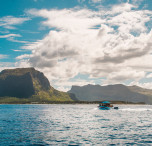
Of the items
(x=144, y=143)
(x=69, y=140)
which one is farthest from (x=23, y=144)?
(x=144, y=143)

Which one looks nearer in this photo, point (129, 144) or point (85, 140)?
point (129, 144)

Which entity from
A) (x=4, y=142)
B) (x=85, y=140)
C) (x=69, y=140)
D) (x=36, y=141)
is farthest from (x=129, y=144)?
(x=4, y=142)

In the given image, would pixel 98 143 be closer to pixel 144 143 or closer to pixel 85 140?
pixel 85 140

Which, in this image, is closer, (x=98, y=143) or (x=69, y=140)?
(x=98, y=143)

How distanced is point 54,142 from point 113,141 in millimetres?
12821

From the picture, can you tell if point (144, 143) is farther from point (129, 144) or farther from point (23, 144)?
point (23, 144)

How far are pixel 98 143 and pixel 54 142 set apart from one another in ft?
30.7

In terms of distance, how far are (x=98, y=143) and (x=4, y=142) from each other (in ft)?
66.0

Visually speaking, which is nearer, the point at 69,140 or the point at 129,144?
the point at 129,144

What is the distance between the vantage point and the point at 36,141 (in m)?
44.2

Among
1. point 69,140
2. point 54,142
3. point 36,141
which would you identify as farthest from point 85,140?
point 36,141

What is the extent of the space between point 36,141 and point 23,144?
3605mm

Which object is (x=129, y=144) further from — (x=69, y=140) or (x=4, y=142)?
(x=4, y=142)

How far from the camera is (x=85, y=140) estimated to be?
149 ft
